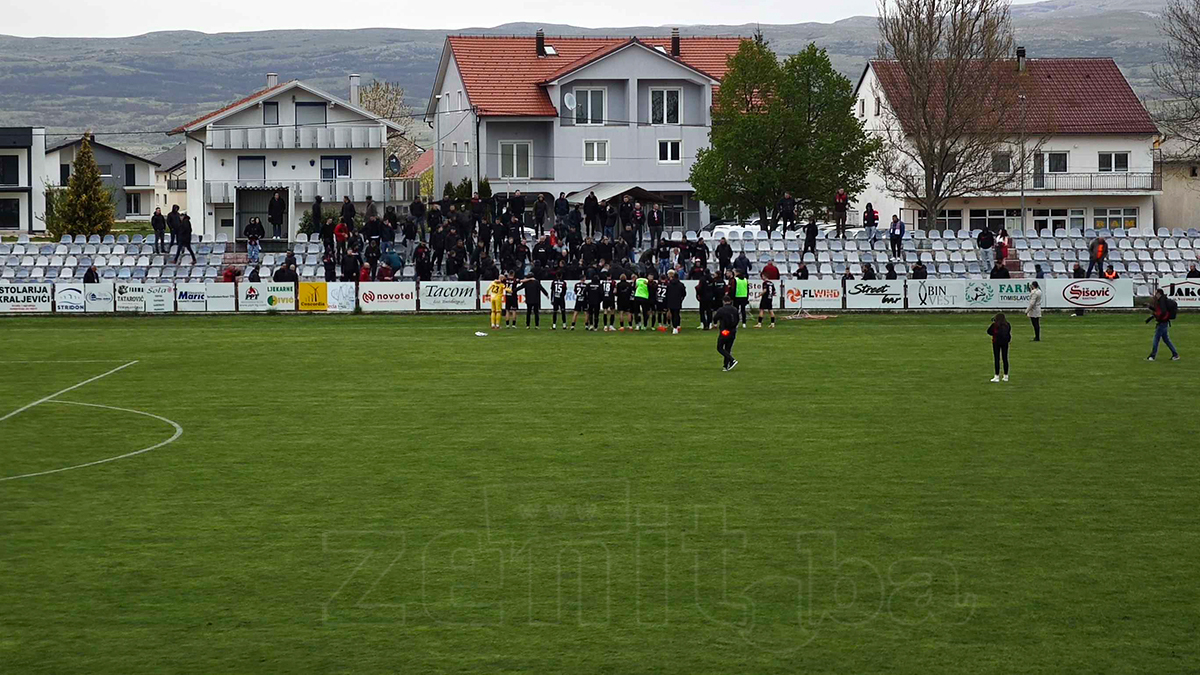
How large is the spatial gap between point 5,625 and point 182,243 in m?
42.1

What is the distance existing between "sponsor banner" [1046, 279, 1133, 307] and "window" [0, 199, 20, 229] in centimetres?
7954

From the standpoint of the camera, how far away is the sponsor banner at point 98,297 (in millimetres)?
47750

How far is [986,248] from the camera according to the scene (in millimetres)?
53438

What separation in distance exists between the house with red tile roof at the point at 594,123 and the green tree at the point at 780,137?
8.57 meters

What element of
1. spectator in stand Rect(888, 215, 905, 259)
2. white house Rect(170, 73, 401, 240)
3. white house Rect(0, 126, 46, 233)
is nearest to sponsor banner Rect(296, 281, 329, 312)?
spectator in stand Rect(888, 215, 905, 259)

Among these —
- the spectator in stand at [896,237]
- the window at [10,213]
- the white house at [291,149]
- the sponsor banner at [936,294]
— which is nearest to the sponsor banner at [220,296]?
the white house at [291,149]

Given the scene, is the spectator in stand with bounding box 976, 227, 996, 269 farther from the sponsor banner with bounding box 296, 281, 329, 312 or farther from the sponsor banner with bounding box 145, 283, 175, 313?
the sponsor banner with bounding box 145, 283, 175, 313

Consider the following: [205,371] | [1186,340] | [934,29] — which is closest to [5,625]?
[205,371]

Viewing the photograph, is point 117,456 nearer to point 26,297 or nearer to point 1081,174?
point 26,297

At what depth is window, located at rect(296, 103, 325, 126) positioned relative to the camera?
2847 inches

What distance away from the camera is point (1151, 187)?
78312 millimetres

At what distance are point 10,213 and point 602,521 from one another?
3846 inches

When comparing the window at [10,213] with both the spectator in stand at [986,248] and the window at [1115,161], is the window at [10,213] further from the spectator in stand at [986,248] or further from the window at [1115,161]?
the spectator in stand at [986,248]

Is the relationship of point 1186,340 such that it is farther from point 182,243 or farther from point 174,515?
point 182,243
